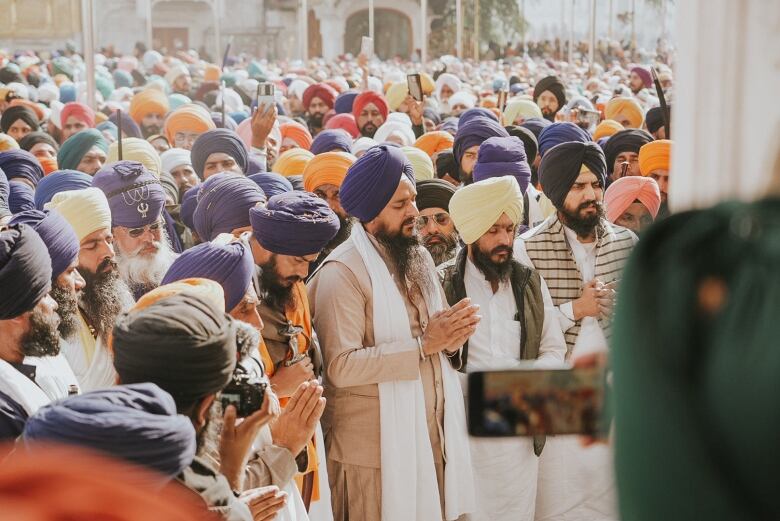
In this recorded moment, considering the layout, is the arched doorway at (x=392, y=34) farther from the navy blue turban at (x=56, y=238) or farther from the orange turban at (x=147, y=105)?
the navy blue turban at (x=56, y=238)

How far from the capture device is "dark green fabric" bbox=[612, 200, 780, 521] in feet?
3.00

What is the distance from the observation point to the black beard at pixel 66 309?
140 inches

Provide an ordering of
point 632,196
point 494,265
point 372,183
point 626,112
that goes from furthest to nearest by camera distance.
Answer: point 626,112 → point 632,196 → point 494,265 → point 372,183

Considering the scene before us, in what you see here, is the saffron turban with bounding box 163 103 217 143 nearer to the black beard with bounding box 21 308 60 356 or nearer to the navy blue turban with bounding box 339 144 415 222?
the navy blue turban with bounding box 339 144 415 222

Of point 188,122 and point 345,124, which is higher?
point 188,122

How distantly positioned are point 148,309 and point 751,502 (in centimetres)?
161

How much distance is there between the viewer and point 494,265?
14.9 ft

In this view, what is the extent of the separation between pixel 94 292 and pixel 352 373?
37.0 inches

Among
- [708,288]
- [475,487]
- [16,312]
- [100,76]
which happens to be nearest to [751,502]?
[708,288]

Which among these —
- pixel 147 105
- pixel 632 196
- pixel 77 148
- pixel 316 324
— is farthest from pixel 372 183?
pixel 147 105

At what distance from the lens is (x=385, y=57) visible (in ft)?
181

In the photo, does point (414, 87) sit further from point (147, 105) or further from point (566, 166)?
point (566, 166)

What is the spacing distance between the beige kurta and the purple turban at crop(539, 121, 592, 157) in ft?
13.5

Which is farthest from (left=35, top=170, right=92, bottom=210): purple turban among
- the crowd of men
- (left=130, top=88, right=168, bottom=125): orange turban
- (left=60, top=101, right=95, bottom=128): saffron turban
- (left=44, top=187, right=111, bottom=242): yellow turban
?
(left=130, top=88, right=168, bottom=125): orange turban
